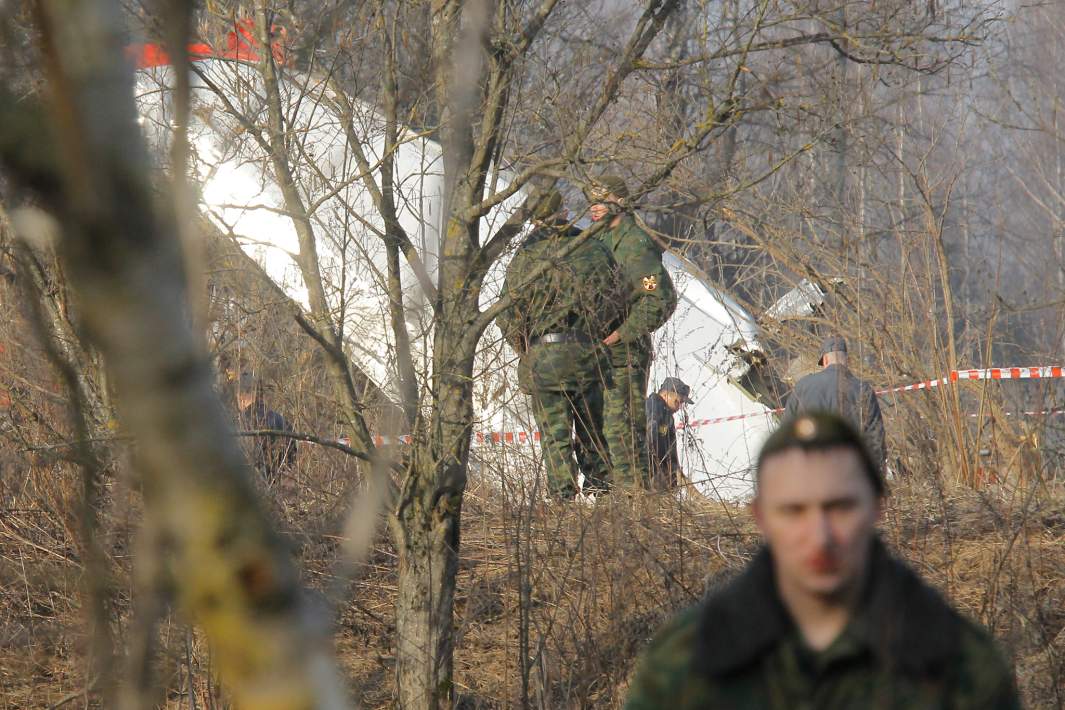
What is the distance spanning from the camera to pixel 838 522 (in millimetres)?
2107

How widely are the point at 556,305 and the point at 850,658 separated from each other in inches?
119

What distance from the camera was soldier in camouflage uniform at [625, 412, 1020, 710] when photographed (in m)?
2.00

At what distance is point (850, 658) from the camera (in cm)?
203

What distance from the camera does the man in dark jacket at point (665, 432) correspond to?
5.85 meters

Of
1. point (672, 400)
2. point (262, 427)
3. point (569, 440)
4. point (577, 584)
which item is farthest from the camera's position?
point (672, 400)

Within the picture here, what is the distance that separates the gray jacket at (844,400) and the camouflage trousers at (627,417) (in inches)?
28.5

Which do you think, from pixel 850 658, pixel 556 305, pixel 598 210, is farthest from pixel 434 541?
pixel 850 658

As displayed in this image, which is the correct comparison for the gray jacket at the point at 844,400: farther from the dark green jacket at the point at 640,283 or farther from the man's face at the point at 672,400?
the dark green jacket at the point at 640,283

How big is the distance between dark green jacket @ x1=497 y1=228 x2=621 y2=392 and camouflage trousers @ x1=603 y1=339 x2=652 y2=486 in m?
0.24

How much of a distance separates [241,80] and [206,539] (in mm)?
3854

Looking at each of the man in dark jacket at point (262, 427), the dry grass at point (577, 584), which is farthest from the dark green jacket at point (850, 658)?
the man in dark jacket at point (262, 427)

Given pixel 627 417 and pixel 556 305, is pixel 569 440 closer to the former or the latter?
pixel 627 417

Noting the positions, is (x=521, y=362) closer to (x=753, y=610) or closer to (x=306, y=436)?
(x=306, y=436)

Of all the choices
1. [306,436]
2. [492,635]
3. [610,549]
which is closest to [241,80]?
[306,436]
